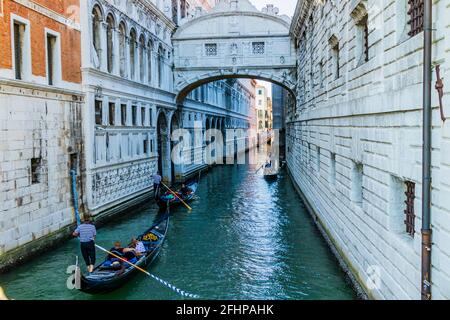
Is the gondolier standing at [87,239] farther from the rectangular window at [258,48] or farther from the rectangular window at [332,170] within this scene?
the rectangular window at [258,48]

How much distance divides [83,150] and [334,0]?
711 centimetres

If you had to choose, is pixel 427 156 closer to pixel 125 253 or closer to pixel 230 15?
pixel 125 253

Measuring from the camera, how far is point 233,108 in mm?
41375

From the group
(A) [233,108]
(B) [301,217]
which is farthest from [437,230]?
(A) [233,108]

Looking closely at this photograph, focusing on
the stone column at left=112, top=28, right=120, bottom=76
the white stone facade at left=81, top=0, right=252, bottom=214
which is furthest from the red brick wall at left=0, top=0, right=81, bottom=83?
the stone column at left=112, top=28, right=120, bottom=76

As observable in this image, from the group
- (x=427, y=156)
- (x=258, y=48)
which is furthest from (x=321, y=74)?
(x=258, y=48)

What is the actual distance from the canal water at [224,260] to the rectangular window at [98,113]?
287cm

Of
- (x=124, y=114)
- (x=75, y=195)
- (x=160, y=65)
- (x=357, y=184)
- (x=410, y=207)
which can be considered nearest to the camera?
(x=410, y=207)

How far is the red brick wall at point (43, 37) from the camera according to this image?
8938 millimetres

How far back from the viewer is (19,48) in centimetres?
968

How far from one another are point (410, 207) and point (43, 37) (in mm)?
8490

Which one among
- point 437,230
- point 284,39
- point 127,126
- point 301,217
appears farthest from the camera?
point 284,39

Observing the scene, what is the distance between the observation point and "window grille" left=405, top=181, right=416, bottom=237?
5441mm

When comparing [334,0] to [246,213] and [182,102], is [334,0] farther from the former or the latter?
[182,102]
